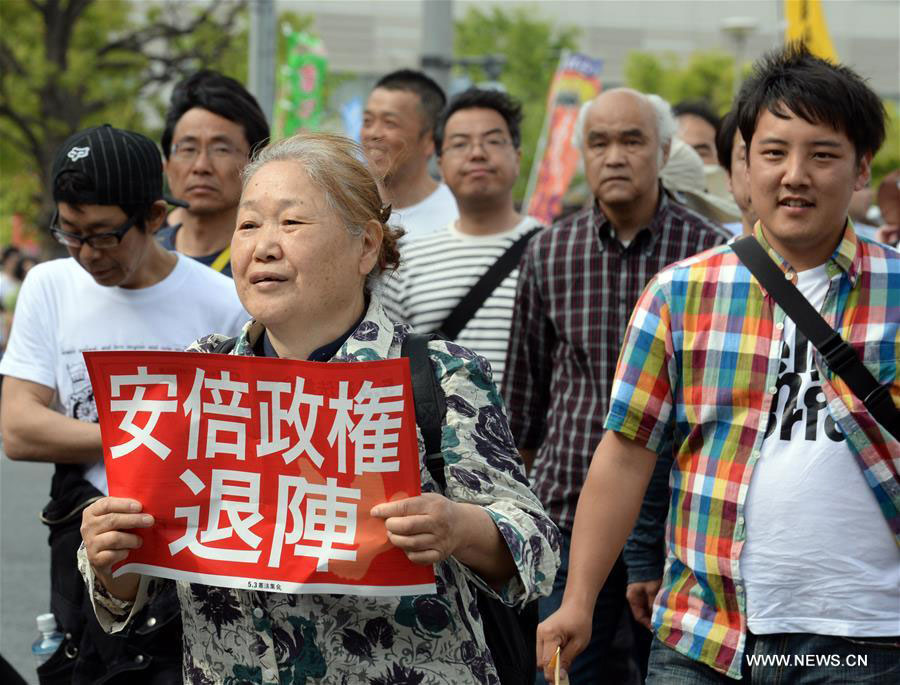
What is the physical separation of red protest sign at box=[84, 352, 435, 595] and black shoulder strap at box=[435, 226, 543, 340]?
2.55 meters

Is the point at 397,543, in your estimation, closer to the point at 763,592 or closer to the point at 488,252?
the point at 763,592

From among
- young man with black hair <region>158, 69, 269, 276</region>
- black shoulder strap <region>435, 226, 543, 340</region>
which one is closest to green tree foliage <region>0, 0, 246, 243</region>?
young man with black hair <region>158, 69, 269, 276</region>

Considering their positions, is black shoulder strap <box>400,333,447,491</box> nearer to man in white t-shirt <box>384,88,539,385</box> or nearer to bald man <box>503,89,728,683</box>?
bald man <box>503,89,728,683</box>

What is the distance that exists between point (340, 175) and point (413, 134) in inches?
142

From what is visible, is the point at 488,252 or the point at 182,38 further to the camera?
the point at 182,38

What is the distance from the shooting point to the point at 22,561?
818cm

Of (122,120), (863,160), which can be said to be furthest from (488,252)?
(122,120)

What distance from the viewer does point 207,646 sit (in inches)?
99.5

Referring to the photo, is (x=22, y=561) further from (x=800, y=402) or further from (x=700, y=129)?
(x=800, y=402)

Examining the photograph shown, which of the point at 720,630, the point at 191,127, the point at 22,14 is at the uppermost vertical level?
the point at 22,14

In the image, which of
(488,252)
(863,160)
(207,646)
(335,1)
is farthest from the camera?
(335,1)

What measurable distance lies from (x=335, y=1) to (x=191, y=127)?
6687 centimetres

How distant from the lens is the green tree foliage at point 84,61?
2628cm

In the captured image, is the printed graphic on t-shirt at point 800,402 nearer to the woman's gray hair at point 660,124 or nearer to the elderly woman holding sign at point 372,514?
the elderly woman holding sign at point 372,514
